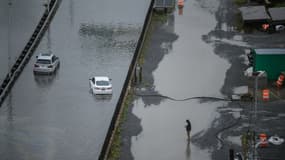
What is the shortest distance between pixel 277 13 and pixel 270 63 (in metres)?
15.5

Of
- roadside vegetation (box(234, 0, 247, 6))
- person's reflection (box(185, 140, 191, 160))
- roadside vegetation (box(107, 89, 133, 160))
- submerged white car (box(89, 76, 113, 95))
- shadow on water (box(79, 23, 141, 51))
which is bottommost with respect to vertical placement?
person's reflection (box(185, 140, 191, 160))

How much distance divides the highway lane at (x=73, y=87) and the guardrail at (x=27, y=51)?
437 millimetres

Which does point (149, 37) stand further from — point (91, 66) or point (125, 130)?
point (125, 130)

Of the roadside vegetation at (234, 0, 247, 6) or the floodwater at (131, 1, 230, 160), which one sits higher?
the roadside vegetation at (234, 0, 247, 6)

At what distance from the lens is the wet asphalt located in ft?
174

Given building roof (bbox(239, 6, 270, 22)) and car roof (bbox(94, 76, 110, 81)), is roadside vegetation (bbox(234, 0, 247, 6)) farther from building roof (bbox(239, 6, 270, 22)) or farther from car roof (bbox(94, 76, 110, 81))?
car roof (bbox(94, 76, 110, 81))

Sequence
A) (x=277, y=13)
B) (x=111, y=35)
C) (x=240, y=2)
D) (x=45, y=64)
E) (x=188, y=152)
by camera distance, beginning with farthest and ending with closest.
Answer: (x=240, y=2)
(x=277, y=13)
(x=111, y=35)
(x=45, y=64)
(x=188, y=152)

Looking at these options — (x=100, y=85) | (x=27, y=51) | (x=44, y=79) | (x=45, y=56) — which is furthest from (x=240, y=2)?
(x=100, y=85)

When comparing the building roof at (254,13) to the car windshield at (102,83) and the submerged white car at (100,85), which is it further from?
the car windshield at (102,83)

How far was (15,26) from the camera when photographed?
80062mm

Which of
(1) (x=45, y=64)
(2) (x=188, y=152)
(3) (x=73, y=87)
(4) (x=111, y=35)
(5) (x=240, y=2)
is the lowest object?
(2) (x=188, y=152)

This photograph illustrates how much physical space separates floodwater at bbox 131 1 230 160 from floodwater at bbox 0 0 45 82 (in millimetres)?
10273

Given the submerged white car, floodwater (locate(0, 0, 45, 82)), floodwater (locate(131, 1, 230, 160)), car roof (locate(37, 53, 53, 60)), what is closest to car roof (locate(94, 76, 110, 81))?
the submerged white car

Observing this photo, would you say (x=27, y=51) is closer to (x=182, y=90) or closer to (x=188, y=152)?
(x=182, y=90)
